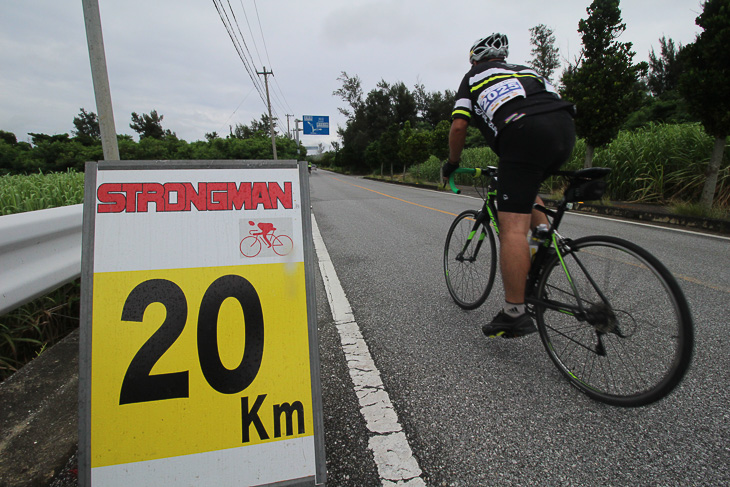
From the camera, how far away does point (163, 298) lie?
48.3 inches

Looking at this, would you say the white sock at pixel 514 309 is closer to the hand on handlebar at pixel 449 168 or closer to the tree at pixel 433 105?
the hand on handlebar at pixel 449 168

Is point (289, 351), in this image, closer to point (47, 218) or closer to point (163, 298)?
point (163, 298)

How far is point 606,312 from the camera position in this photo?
5.58 feet

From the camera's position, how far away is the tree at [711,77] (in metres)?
6.41

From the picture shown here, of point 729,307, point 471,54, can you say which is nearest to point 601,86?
point 729,307

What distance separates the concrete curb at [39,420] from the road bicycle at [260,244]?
3.32 ft

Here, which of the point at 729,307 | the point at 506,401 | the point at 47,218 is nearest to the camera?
the point at 506,401

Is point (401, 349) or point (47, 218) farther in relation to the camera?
point (401, 349)

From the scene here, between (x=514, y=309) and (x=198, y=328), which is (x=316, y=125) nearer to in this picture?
(x=514, y=309)

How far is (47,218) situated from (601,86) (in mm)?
11438

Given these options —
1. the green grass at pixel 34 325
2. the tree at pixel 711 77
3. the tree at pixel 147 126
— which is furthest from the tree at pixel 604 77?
the tree at pixel 147 126

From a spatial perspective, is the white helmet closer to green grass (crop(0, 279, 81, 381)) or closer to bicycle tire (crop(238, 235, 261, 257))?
bicycle tire (crop(238, 235, 261, 257))

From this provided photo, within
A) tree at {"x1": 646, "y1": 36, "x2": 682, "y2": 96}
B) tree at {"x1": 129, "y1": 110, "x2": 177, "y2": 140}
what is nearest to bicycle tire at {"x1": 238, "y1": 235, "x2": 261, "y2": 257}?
tree at {"x1": 646, "y1": 36, "x2": 682, "y2": 96}

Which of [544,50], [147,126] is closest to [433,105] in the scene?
[544,50]
